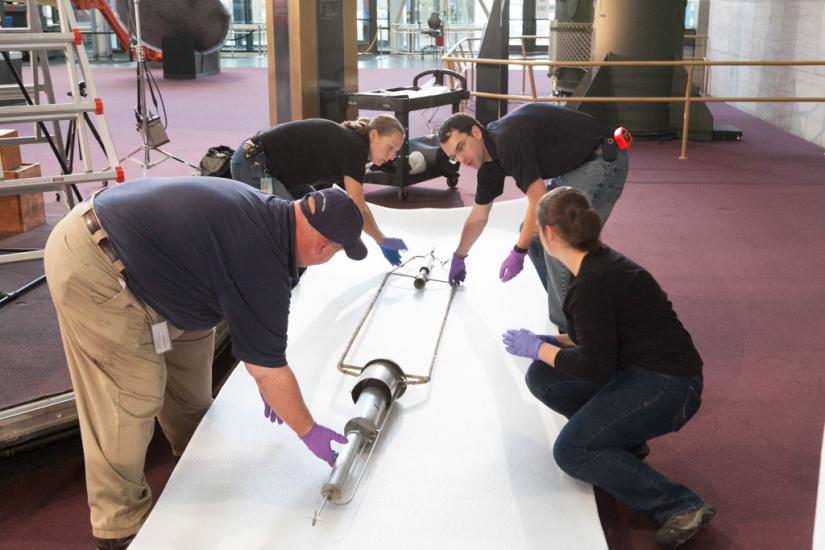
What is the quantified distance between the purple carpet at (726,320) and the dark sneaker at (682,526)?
92 millimetres

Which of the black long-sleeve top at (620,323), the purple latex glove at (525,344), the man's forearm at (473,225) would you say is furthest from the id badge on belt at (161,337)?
the man's forearm at (473,225)

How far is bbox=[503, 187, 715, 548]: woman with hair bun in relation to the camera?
2.64m

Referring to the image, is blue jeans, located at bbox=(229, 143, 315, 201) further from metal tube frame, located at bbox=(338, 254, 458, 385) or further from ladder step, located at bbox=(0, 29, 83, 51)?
ladder step, located at bbox=(0, 29, 83, 51)

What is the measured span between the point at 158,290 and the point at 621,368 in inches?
57.1

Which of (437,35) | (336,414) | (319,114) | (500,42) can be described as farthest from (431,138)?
(437,35)

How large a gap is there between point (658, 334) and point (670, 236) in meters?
3.88

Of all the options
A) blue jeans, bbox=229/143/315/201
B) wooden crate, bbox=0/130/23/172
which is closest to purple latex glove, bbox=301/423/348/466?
blue jeans, bbox=229/143/315/201

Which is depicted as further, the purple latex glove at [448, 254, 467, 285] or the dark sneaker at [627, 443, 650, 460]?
the purple latex glove at [448, 254, 467, 285]

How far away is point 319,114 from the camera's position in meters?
7.54

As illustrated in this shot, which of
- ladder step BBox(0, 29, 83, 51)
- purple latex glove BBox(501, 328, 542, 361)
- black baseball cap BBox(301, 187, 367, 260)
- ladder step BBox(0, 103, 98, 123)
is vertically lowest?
purple latex glove BBox(501, 328, 542, 361)

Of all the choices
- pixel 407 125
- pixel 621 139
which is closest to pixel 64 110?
pixel 621 139

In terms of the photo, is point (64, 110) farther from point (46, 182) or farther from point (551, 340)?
point (551, 340)

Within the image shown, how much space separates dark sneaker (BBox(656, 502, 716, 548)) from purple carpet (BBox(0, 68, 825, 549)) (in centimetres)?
9

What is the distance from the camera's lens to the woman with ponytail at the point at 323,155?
441 centimetres
